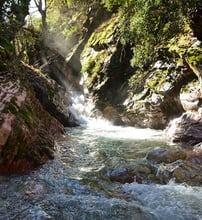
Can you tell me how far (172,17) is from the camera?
1003cm

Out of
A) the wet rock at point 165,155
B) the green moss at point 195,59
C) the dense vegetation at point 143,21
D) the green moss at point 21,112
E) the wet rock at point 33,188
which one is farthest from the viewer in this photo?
the green moss at point 195,59

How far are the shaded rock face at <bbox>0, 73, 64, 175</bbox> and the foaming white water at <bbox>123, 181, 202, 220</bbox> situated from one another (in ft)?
6.81

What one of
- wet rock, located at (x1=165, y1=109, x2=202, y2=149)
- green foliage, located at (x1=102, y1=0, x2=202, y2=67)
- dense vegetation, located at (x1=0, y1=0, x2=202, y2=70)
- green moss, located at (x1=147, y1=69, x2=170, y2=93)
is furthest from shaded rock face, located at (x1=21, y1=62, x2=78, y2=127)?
wet rock, located at (x1=165, y1=109, x2=202, y2=149)

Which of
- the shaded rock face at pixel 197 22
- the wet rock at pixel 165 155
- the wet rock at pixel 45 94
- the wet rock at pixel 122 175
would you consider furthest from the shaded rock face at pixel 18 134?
the shaded rock face at pixel 197 22

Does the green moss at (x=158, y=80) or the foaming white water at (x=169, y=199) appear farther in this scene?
the green moss at (x=158, y=80)

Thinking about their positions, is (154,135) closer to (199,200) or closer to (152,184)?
(152,184)

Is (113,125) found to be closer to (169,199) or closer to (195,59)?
(195,59)

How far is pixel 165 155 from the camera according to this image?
24.1ft

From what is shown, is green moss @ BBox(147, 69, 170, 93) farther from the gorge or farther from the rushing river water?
the rushing river water

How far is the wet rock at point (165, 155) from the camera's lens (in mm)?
7238

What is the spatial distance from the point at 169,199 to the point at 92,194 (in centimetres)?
119

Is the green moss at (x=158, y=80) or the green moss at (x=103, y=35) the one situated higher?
the green moss at (x=103, y=35)

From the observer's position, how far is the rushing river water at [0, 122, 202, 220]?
4.56 meters

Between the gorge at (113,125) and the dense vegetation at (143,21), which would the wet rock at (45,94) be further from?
the dense vegetation at (143,21)
